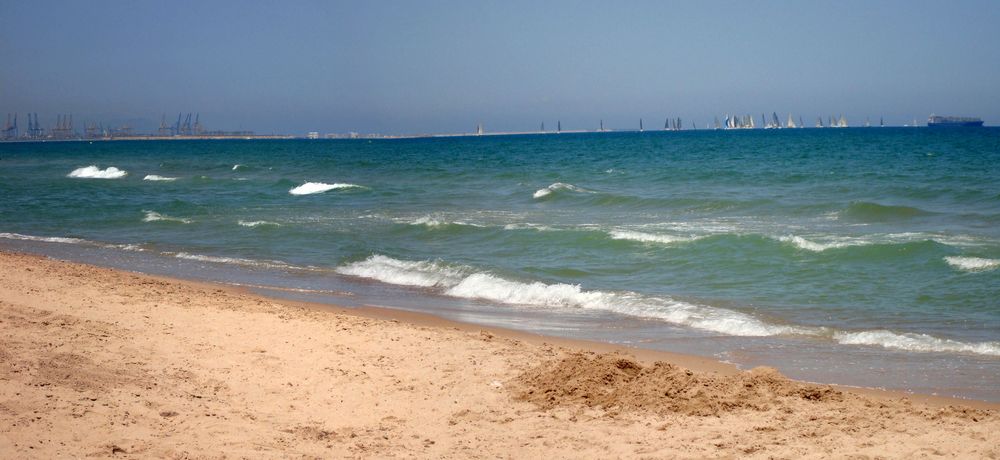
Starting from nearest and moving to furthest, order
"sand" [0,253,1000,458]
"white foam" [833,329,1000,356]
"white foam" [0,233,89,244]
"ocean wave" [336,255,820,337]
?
"sand" [0,253,1000,458], "white foam" [833,329,1000,356], "ocean wave" [336,255,820,337], "white foam" [0,233,89,244]

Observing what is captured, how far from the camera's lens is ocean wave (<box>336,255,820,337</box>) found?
34.9ft

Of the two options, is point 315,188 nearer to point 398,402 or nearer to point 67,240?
point 67,240

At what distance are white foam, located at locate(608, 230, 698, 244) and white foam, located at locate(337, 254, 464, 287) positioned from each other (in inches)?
157

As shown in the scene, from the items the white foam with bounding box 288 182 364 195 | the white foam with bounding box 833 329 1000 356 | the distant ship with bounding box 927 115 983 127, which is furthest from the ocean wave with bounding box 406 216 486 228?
the distant ship with bounding box 927 115 983 127

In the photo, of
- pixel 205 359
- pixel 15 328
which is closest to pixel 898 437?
pixel 205 359

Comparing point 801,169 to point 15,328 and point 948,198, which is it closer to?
point 948,198

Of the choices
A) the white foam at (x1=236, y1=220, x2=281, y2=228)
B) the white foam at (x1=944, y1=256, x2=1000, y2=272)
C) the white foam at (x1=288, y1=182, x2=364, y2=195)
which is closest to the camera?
the white foam at (x1=944, y1=256, x2=1000, y2=272)

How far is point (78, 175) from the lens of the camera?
48625 mm

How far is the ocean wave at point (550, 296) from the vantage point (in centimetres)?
1062

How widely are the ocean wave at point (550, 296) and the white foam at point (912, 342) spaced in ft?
1.56

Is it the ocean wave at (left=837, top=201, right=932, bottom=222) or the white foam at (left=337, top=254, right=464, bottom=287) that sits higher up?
the ocean wave at (left=837, top=201, right=932, bottom=222)

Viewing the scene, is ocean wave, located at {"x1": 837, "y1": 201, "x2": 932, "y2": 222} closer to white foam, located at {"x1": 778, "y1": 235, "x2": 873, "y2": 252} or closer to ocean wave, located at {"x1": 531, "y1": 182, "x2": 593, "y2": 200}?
white foam, located at {"x1": 778, "y1": 235, "x2": 873, "y2": 252}

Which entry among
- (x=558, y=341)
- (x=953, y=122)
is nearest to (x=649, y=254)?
(x=558, y=341)

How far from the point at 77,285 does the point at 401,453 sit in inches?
303
